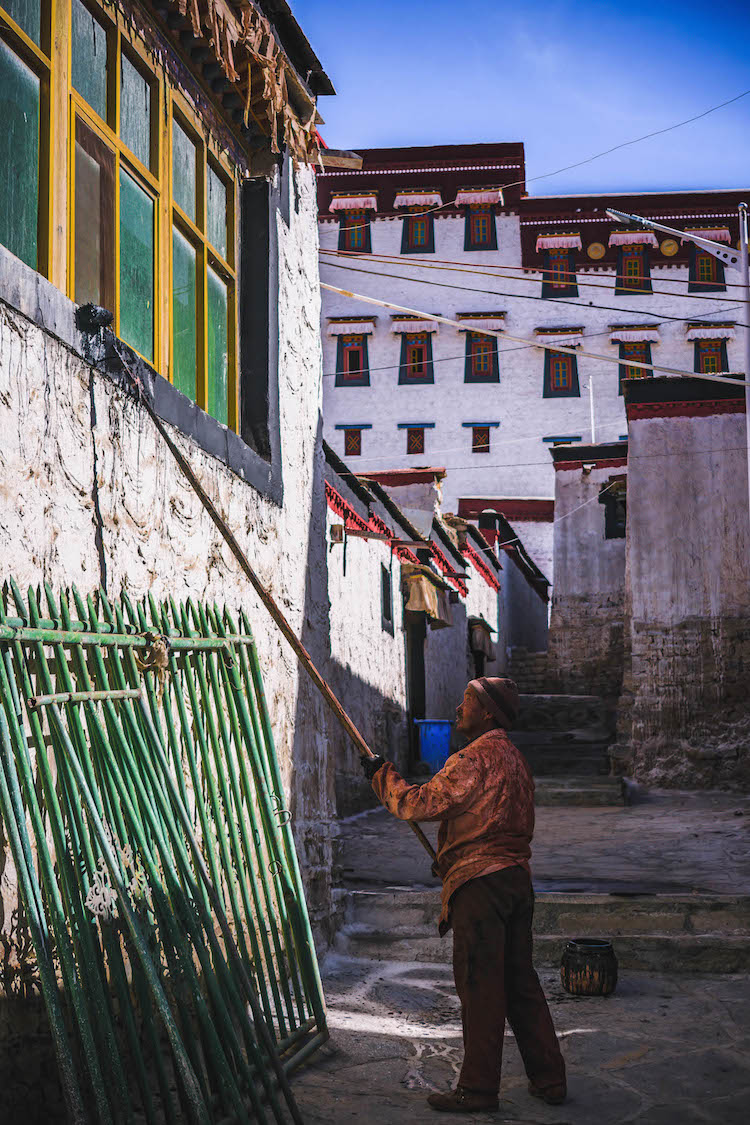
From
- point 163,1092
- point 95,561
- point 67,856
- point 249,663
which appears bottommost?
point 163,1092

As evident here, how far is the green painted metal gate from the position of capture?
2.98 m

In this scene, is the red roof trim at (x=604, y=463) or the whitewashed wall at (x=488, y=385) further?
the whitewashed wall at (x=488, y=385)

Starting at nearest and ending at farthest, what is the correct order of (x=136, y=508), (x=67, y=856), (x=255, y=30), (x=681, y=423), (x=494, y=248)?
(x=67, y=856) < (x=136, y=508) < (x=255, y=30) < (x=681, y=423) < (x=494, y=248)

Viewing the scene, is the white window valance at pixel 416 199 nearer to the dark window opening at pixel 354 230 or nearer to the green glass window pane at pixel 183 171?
the dark window opening at pixel 354 230

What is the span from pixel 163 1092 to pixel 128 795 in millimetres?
830

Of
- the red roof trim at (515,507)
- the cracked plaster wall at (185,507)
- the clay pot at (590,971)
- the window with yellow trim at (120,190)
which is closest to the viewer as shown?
the cracked plaster wall at (185,507)

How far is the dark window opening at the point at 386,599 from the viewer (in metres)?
13.6

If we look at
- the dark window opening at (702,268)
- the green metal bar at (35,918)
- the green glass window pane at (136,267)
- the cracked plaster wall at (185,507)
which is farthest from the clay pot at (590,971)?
the dark window opening at (702,268)

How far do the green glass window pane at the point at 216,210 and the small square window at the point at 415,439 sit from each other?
27.3m

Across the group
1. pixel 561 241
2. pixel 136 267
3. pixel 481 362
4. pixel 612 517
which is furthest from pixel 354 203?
pixel 136 267

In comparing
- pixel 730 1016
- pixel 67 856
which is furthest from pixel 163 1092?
pixel 730 1016

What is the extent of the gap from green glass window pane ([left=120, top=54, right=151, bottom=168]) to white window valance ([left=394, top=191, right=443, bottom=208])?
29274mm

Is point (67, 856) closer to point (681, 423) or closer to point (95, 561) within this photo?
point (95, 561)

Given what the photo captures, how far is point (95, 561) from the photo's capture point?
145 inches
